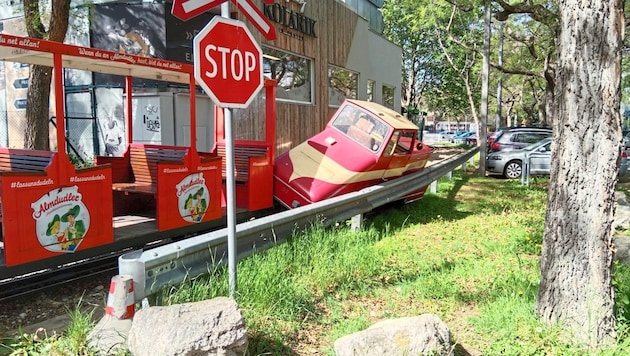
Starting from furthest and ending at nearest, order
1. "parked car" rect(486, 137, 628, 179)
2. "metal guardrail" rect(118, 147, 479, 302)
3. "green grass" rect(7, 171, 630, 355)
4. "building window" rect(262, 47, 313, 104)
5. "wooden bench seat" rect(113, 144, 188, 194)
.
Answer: "parked car" rect(486, 137, 628, 179), "building window" rect(262, 47, 313, 104), "wooden bench seat" rect(113, 144, 188, 194), "green grass" rect(7, 171, 630, 355), "metal guardrail" rect(118, 147, 479, 302)

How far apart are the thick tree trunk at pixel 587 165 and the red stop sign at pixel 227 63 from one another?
7.53 ft

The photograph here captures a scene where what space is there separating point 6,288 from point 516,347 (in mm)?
4736

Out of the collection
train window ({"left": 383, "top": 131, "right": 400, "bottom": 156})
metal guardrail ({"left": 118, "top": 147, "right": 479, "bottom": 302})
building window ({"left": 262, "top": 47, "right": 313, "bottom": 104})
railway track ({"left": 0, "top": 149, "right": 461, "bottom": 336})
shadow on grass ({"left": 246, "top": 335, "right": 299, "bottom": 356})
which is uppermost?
building window ({"left": 262, "top": 47, "right": 313, "bottom": 104})

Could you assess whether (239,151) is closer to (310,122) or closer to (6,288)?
(6,288)

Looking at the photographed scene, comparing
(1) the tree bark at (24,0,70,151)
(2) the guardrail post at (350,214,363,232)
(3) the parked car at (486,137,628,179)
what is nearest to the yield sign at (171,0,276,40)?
(2) the guardrail post at (350,214,363,232)

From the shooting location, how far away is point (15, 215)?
176 inches

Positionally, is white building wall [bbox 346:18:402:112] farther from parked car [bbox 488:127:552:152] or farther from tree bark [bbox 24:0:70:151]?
tree bark [bbox 24:0:70:151]

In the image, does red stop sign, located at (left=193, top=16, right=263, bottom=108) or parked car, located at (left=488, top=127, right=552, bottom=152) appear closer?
red stop sign, located at (left=193, top=16, right=263, bottom=108)

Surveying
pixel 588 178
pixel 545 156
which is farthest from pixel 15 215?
pixel 545 156

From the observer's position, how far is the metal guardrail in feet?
11.3

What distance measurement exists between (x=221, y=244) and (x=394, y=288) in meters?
1.71

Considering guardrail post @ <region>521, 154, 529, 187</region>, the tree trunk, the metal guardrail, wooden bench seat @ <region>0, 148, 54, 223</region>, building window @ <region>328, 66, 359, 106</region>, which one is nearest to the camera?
the metal guardrail

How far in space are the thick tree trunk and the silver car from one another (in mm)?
12364

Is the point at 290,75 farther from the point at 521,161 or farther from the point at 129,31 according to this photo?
the point at 521,161
